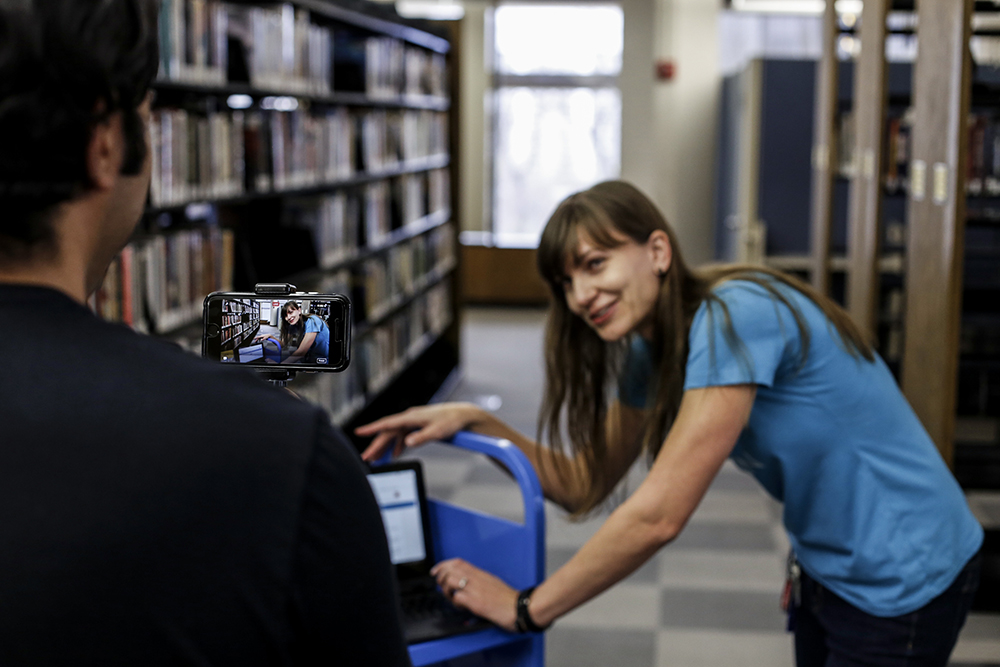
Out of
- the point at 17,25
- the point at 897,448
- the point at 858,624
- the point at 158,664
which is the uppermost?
the point at 17,25

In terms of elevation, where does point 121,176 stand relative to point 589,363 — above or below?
above

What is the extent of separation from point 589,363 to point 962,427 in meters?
3.36

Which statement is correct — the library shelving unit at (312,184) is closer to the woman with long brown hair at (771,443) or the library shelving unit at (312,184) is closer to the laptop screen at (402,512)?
the woman with long brown hair at (771,443)

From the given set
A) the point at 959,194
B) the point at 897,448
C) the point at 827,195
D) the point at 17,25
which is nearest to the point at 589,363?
the point at 897,448

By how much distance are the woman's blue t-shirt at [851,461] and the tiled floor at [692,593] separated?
144cm

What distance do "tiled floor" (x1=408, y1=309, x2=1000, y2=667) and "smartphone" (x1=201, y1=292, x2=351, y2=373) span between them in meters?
2.09

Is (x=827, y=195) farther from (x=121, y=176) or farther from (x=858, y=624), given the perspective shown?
(x=121, y=176)

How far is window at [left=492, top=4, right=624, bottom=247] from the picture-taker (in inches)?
348

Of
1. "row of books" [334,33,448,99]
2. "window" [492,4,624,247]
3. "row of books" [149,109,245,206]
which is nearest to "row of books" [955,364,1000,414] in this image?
"row of books" [334,33,448,99]

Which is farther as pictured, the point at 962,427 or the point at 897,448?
the point at 962,427

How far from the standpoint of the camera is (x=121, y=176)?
1.72ft

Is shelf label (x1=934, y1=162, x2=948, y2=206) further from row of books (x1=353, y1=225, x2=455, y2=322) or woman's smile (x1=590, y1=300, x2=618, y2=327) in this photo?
row of books (x1=353, y1=225, x2=455, y2=322)

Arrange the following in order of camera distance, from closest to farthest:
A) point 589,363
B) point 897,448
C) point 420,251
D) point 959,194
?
point 897,448 → point 589,363 → point 959,194 → point 420,251

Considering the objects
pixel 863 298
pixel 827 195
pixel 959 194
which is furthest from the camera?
pixel 827 195
